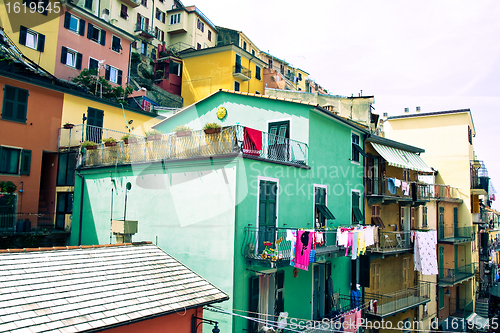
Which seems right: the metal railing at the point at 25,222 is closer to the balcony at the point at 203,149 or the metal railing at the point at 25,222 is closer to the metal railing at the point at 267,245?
the balcony at the point at 203,149

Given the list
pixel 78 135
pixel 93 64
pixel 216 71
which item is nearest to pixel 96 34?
pixel 93 64

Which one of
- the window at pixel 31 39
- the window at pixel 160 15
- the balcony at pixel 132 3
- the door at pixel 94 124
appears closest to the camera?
the door at pixel 94 124

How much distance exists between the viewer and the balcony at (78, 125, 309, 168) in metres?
12.0

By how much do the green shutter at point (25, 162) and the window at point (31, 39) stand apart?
971 centimetres

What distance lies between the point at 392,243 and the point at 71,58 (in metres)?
24.6

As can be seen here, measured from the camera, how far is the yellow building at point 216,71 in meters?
35.5

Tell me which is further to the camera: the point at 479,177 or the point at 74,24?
the point at 479,177

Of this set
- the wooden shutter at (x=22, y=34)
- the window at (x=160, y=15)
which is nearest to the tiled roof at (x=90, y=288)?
the wooden shutter at (x=22, y=34)

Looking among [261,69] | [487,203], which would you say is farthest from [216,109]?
[487,203]

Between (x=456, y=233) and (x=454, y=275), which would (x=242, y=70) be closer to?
(x=456, y=233)

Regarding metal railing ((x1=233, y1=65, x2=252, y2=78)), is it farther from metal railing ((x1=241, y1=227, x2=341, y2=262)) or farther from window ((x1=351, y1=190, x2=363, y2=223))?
metal railing ((x1=241, y1=227, x2=341, y2=262))

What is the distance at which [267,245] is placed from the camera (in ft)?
38.4

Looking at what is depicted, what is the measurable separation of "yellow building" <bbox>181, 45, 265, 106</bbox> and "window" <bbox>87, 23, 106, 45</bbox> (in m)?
10.2

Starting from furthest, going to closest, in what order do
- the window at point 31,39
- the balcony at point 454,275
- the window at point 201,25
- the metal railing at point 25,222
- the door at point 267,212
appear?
the window at point 201,25, the balcony at point 454,275, the window at point 31,39, the metal railing at point 25,222, the door at point 267,212
